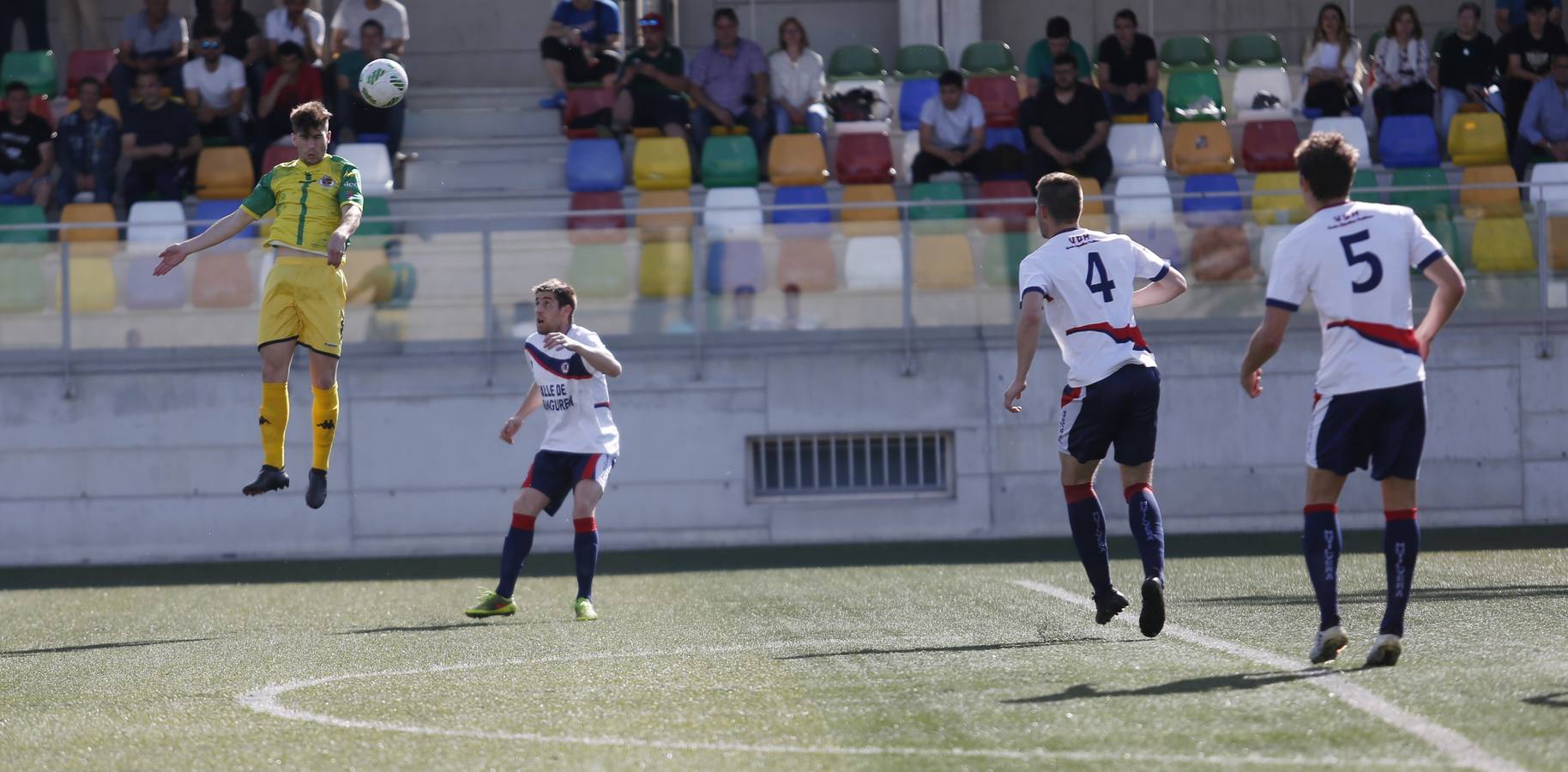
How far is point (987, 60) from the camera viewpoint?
61.6ft

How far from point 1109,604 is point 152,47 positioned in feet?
44.9

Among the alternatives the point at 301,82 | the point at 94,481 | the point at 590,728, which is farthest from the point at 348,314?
the point at 590,728

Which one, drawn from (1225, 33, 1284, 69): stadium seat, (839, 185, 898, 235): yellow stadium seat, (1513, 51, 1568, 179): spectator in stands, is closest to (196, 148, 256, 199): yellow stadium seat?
(839, 185, 898, 235): yellow stadium seat

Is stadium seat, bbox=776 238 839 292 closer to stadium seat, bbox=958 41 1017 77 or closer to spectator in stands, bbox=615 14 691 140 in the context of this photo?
spectator in stands, bbox=615 14 691 140

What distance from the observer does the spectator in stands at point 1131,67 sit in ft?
56.4

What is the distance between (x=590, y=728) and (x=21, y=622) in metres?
6.09

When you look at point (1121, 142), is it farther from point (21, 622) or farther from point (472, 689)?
point (472, 689)

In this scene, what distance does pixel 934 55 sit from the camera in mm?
18875

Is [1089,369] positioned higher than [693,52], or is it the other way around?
[693,52]

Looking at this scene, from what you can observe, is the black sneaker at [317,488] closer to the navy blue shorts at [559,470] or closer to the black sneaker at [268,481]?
the black sneaker at [268,481]

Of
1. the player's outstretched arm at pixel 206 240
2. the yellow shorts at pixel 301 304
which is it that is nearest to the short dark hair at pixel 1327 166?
the yellow shorts at pixel 301 304

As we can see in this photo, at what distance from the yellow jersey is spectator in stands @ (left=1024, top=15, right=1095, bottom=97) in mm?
9359

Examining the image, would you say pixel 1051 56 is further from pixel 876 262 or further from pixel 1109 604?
pixel 1109 604

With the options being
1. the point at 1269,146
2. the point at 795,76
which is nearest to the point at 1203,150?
the point at 1269,146
